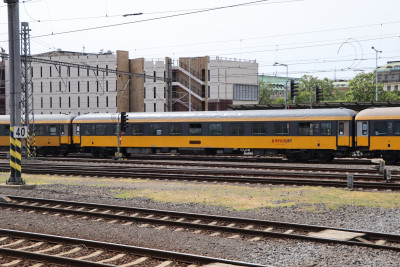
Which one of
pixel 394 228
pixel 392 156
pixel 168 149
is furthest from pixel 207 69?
pixel 394 228

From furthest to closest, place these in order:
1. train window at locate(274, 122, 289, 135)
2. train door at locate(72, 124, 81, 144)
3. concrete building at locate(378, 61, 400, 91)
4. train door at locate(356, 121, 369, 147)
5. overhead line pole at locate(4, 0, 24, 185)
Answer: concrete building at locate(378, 61, 400, 91) → train door at locate(72, 124, 81, 144) → train window at locate(274, 122, 289, 135) → train door at locate(356, 121, 369, 147) → overhead line pole at locate(4, 0, 24, 185)

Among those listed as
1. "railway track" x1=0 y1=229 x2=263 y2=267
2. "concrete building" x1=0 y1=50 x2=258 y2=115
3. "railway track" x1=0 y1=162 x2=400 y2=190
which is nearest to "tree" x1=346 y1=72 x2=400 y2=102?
"concrete building" x1=0 y1=50 x2=258 y2=115

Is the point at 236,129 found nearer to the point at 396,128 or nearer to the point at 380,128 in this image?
the point at 380,128

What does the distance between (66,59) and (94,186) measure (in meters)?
75.3

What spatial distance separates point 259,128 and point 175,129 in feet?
21.0

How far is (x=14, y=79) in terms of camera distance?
19453mm

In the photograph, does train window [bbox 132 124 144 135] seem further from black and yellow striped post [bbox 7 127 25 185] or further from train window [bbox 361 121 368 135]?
black and yellow striped post [bbox 7 127 25 185]

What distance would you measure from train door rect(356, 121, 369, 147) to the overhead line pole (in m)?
19.2

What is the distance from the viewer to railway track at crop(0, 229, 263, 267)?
28.2 ft

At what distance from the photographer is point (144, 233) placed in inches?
440

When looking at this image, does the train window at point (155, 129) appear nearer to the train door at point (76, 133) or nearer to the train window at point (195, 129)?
the train window at point (195, 129)

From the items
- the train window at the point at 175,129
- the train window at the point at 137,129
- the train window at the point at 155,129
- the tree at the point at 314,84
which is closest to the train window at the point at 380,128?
the train window at the point at 175,129

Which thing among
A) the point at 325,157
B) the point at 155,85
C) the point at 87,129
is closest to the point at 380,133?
the point at 325,157

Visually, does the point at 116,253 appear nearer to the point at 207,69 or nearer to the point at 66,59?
the point at 207,69
